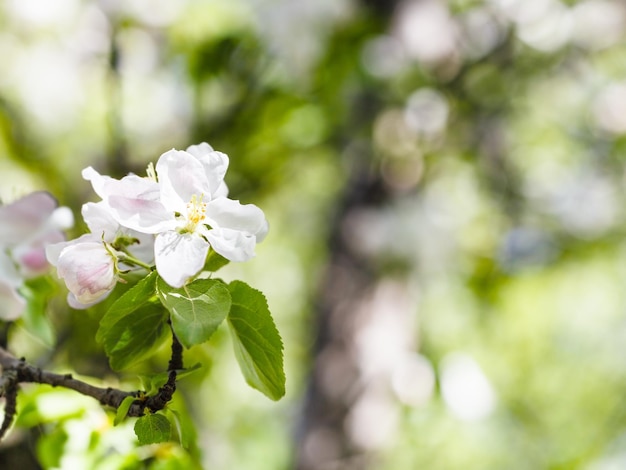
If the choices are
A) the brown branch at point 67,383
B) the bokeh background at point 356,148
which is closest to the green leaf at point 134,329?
the brown branch at point 67,383

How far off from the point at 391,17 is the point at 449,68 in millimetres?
213

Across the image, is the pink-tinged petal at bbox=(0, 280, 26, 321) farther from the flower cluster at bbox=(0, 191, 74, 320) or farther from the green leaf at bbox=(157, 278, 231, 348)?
the green leaf at bbox=(157, 278, 231, 348)

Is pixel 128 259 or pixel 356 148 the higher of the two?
pixel 356 148

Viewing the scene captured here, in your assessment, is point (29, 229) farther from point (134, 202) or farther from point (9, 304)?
point (134, 202)

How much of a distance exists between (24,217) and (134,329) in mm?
258

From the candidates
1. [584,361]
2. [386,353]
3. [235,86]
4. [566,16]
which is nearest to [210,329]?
[235,86]

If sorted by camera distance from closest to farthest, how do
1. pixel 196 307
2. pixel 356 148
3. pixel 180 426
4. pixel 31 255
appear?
pixel 196 307
pixel 180 426
pixel 31 255
pixel 356 148

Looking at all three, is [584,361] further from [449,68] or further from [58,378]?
[58,378]

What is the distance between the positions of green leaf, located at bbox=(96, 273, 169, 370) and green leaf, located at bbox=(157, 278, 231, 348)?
27mm

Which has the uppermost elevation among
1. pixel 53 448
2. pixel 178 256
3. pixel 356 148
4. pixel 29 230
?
pixel 356 148

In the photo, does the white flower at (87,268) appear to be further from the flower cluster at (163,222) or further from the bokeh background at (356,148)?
the bokeh background at (356,148)

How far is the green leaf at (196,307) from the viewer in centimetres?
40

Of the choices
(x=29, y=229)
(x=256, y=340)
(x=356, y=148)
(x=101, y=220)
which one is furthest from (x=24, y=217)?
(x=356, y=148)

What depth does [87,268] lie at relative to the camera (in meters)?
0.47
